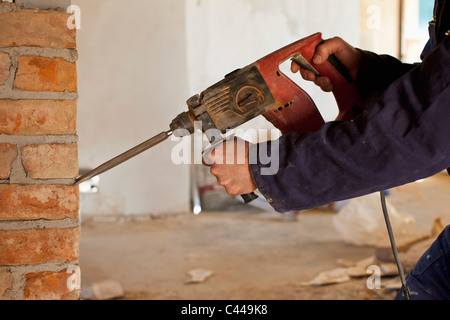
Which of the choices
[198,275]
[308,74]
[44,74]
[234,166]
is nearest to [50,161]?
[44,74]

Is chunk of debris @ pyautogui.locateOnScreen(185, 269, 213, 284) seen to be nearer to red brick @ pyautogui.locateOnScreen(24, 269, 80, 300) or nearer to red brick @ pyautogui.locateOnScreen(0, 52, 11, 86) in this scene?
red brick @ pyautogui.locateOnScreen(24, 269, 80, 300)

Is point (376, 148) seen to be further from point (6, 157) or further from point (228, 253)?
point (228, 253)

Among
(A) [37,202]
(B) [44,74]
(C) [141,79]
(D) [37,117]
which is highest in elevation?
(C) [141,79]

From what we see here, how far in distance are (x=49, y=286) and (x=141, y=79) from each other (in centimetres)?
324

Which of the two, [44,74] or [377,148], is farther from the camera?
[44,74]

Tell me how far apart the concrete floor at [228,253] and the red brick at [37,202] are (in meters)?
1.52

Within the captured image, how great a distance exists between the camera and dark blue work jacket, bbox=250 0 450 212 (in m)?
0.87

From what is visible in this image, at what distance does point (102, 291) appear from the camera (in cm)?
261

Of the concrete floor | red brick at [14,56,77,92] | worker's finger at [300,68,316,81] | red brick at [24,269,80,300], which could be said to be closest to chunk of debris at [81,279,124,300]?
the concrete floor

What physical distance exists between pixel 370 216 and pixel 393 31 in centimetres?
426

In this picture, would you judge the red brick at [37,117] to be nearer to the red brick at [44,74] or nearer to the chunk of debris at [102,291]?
the red brick at [44,74]

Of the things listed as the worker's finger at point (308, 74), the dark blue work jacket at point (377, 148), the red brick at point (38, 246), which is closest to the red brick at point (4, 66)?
the red brick at point (38, 246)

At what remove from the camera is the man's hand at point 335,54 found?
1243 mm
